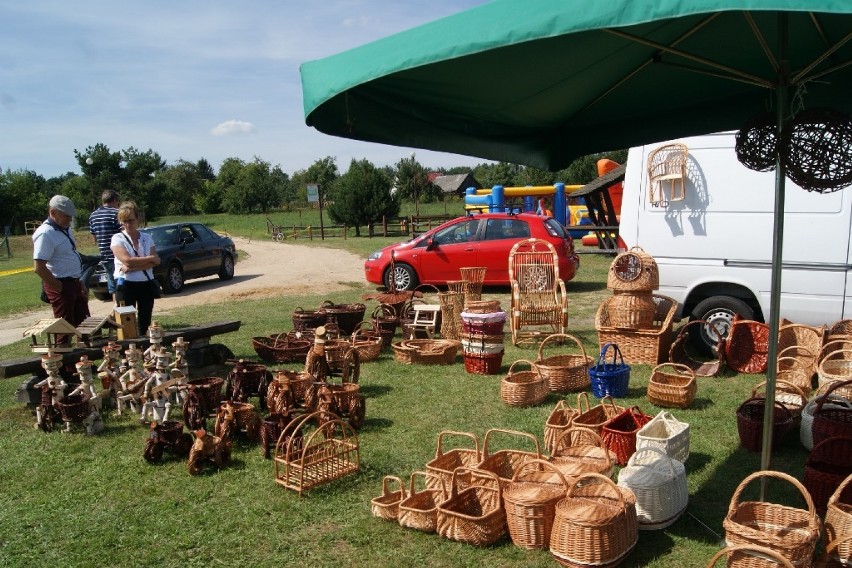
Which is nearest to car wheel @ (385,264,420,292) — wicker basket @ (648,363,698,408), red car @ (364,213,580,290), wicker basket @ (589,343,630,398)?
red car @ (364,213,580,290)

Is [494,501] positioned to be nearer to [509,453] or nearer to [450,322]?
[509,453]

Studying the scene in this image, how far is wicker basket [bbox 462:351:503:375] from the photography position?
21.3 feet

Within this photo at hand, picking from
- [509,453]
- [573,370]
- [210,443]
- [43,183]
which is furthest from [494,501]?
[43,183]

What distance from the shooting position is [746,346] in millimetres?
6395

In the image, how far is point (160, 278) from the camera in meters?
13.8

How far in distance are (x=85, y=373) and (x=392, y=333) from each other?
364cm

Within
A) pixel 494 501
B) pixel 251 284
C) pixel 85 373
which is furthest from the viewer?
pixel 251 284

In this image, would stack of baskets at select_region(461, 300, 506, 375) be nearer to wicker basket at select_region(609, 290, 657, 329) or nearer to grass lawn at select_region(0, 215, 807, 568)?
grass lawn at select_region(0, 215, 807, 568)

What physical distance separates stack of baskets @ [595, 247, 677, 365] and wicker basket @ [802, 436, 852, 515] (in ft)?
9.45

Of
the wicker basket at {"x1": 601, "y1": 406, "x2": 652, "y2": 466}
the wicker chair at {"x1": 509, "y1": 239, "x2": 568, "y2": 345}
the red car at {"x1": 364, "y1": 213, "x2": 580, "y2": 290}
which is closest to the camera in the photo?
the wicker basket at {"x1": 601, "y1": 406, "x2": 652, "y2": 466}

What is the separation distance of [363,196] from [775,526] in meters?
29.2

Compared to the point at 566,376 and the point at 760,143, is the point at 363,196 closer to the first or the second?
the point at 566,376

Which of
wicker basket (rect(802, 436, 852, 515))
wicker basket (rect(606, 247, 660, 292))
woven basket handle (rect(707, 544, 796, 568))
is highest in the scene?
wicker basket (rect(606, 247, 660, 292))

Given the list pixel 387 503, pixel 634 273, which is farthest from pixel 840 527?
pixel 634 273
